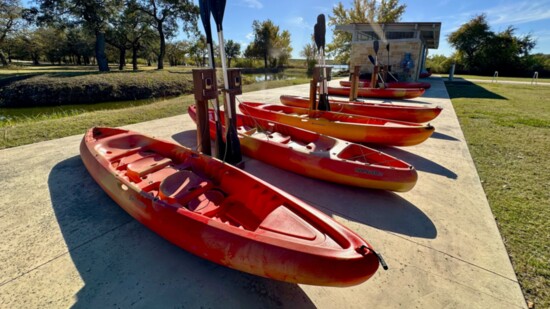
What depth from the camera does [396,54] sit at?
18203 mm

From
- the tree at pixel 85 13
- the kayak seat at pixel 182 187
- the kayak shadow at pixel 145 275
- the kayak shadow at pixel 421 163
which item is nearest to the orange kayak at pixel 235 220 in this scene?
the kayak seat at pixel 182 187

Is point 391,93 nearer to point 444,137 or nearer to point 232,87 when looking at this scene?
point 444,137

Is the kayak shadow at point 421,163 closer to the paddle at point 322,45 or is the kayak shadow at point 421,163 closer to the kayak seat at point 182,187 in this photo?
the paddle at point 322,45

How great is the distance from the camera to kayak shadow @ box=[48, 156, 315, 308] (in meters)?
2.01

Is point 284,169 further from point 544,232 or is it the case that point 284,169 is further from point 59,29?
point 59,29

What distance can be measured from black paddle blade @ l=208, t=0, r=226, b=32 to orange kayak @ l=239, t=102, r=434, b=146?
9.60ft

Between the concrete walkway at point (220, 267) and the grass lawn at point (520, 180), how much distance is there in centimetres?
15

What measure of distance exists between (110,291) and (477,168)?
561 centimetres

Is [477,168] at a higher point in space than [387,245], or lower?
higher

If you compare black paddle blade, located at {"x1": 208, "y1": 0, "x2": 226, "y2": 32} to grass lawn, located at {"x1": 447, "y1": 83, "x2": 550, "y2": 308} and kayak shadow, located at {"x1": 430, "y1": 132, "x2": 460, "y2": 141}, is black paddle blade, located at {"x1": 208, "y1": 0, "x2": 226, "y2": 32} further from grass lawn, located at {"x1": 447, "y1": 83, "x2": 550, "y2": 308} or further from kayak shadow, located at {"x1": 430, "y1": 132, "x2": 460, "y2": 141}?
kayak shadow, located at {"x1": 430, "y1": 132, "x2": 460, "y2": 141}

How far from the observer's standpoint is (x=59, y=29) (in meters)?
21.8

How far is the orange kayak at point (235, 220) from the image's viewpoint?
5.75 feet

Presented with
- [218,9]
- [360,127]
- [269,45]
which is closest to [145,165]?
[218,9]

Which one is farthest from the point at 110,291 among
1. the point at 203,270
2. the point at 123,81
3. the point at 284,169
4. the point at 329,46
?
the point at 329,46
